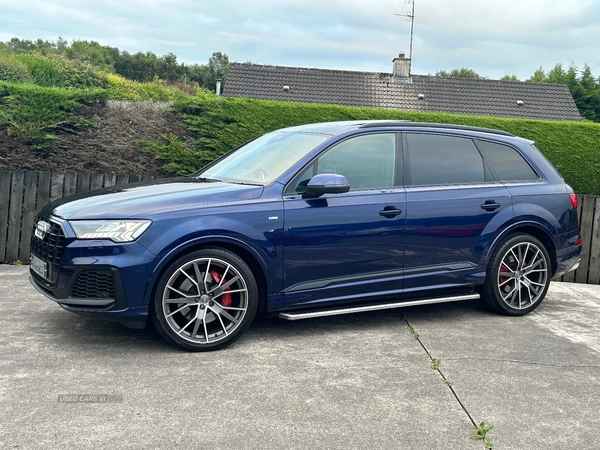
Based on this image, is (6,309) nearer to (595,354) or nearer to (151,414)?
(151,414)

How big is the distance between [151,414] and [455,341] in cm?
277

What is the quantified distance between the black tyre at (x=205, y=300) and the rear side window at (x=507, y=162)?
2.84 metres

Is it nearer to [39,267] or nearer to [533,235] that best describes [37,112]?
[39,267]

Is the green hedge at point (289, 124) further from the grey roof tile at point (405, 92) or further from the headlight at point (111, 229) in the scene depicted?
the grey roof tile at point (405, 92)

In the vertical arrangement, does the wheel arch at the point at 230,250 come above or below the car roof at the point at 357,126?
below

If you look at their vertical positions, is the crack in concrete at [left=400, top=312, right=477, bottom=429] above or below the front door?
below

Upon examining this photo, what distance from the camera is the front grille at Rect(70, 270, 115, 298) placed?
473 cm

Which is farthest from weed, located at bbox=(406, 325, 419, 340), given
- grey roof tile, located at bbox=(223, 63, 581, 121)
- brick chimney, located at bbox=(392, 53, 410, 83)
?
brick chimney, located at bbox=(392, 53, 410, 83)

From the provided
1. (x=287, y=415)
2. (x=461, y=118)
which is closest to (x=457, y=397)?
(x=287, y=415)

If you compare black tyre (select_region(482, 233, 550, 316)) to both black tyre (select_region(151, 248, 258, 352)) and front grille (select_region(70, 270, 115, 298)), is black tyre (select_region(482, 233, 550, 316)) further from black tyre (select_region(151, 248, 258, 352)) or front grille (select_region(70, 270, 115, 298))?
front grille (select_region(70, 270, 115, 298))

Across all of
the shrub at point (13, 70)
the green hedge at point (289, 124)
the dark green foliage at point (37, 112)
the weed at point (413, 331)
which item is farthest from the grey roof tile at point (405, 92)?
the weed at point (413, 331)

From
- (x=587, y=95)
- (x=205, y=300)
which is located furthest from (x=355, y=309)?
(x=587, y=95)

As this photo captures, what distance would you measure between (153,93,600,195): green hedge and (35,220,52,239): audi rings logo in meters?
4.28

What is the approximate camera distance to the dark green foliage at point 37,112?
9.43m
